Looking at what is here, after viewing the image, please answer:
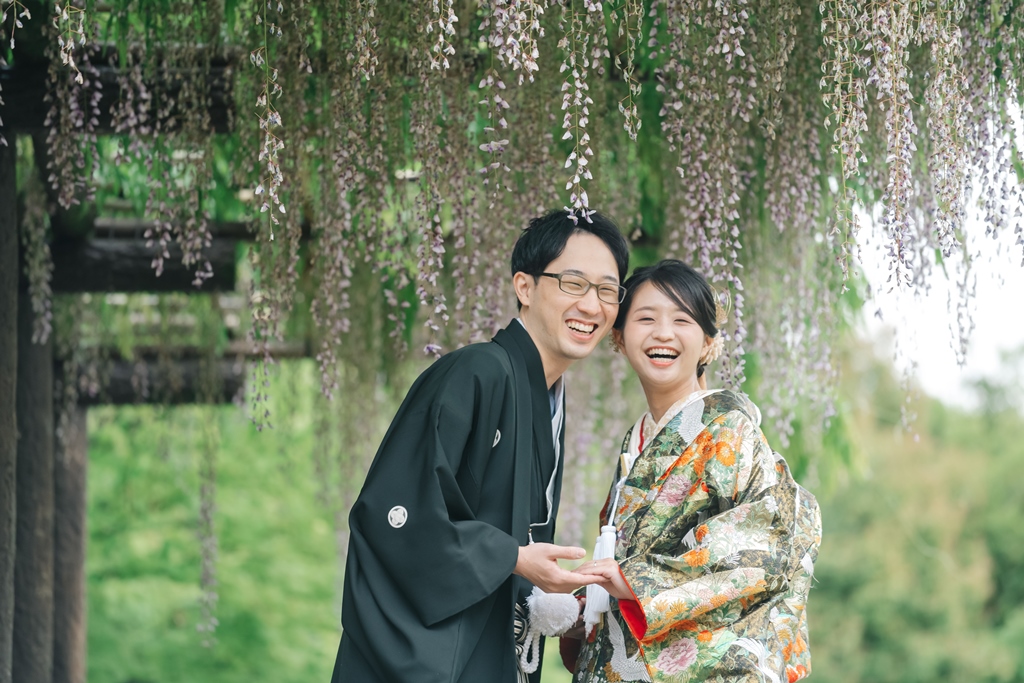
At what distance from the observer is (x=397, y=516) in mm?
2289

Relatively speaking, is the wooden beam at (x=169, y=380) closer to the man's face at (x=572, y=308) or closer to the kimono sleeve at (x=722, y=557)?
the man's face at (x=572, y=308)

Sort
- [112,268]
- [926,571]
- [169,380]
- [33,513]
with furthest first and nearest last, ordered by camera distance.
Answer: [926,571] < [169,380] < [112,268] < [33,513]

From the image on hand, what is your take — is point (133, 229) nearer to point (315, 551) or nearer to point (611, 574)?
point (611, 574)

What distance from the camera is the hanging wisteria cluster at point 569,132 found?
2672mm

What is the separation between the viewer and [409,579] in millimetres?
2266

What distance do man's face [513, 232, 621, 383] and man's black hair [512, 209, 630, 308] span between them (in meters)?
0.01

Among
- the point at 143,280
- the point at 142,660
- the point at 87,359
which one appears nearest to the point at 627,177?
the point at 143,280

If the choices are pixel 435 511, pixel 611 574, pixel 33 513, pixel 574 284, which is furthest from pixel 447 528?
pixel 33 513

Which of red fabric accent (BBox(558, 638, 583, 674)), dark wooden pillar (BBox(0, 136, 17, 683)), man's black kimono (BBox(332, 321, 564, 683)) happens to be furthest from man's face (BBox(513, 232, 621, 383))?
dark wooden pillar (BBox(0, 136, 17, 683))

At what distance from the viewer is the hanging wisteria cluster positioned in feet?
8.77

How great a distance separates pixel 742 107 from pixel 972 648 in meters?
10.4

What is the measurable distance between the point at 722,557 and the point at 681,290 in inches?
24.8

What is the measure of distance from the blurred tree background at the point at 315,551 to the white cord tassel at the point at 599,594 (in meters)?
3.90

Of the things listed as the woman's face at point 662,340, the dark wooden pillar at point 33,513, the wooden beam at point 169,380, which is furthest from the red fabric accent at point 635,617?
the wooden beam at point 169,380
